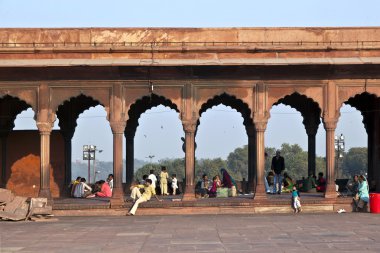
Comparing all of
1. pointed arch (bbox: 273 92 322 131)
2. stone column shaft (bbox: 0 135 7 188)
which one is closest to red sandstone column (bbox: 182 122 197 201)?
pointed arch (bbox: 273 92 322 131)

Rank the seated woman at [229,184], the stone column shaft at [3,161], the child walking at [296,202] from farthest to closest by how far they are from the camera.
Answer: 1. the seated woman at [229,184]
2. the stone column shaft at [3,161]
3. the child walking at [296,202]

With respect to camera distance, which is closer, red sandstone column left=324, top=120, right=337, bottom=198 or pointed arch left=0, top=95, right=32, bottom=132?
red sandstone column left=324, top=120, right=337, bottom=198

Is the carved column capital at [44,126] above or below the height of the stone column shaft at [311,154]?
above

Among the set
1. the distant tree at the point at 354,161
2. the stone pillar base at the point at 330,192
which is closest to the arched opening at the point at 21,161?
the stone pillar base at the point at 330,192

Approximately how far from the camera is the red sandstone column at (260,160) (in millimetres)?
21484

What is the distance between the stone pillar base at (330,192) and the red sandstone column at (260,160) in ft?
5.07

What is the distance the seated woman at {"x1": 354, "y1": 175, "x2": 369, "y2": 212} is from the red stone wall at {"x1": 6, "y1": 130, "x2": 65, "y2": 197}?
27.8 ft

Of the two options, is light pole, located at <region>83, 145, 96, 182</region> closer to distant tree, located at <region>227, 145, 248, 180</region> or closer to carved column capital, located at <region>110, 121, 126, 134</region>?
carved column capital, located at <region>110, 121, 126, 134</region>

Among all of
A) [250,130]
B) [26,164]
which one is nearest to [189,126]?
[250,130]

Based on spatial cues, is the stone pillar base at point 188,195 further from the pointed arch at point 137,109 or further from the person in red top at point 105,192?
the pointed arch at point 137,109

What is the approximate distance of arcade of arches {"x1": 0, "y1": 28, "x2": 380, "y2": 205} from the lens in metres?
21.3

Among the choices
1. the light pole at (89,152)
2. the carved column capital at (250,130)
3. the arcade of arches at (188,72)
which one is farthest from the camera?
the light pole at (89,152)

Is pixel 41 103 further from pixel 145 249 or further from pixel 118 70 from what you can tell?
pixel 145 249

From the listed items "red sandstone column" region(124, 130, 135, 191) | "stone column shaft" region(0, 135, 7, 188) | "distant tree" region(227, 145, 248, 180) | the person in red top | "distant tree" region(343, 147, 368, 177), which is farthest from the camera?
"distant tree" region(227, 145, 248, 180)
